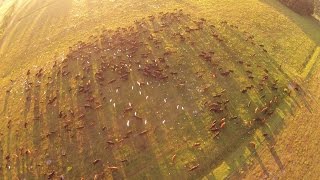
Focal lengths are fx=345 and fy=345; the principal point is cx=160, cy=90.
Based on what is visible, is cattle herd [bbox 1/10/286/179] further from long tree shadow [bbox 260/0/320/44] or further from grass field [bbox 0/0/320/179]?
long tree shadow [bbox 260/0/320/44]

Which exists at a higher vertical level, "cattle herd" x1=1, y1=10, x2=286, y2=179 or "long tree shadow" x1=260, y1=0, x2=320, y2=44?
"cattle herd" x1=1, y1=10, x2=286, y2=179

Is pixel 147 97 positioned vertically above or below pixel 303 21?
above

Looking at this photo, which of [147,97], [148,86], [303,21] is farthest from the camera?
[303,21]

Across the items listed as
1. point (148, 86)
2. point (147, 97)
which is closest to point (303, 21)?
point (148, 86)

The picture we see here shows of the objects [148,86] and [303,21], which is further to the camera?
[303,21]

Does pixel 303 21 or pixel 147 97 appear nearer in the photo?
pixel 147 97

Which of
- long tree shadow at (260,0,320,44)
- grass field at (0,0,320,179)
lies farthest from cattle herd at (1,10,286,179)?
long tree shadow at (260,0,320,44)

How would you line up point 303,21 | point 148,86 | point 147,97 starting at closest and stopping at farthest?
point 147,97 → point 148,86 → point 303,21

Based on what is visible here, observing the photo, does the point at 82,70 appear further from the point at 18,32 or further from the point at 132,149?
the point at 18,32

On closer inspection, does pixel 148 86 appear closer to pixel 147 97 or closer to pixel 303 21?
pixel 147 97

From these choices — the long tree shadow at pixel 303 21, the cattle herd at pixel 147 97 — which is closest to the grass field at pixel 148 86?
the cattle herd at pixel 147 97
